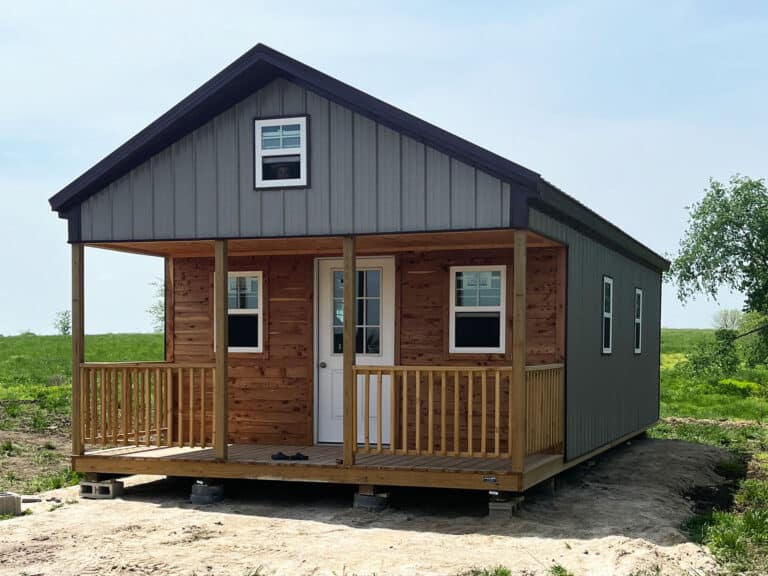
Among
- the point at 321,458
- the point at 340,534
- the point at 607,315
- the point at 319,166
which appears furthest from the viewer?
the point at 607,315

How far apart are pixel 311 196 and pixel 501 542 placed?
4.26 m

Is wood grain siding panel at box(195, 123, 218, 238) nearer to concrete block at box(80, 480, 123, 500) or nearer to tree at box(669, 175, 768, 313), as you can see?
concrete block at box(80, 480, 123, 500)

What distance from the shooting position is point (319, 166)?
11.6 metres

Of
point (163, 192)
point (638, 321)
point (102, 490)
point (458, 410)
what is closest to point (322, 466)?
point (458, 410)

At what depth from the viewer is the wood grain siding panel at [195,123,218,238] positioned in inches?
472

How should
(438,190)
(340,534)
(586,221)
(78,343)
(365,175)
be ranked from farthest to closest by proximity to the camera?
(586,221)
(78,343)
(365,175)
(438,190)
(340,534)

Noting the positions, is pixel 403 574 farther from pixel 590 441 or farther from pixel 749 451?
pixel 749 451

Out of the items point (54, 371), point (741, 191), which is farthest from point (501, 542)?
point (741, 191)

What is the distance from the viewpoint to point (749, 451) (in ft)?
59.8

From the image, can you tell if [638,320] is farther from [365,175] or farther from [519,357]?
[365,175]

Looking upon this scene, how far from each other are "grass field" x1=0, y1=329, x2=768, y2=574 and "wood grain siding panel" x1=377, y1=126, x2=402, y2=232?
4.28 m

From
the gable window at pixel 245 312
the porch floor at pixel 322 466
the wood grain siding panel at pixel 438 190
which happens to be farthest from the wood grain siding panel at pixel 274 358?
the wood grain siding panel at pixel 438 190

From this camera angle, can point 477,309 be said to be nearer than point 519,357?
No

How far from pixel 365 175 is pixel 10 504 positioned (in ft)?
16.6
